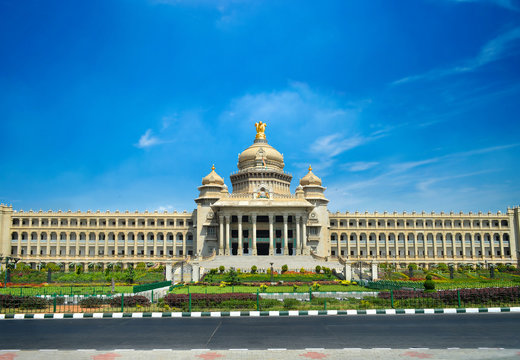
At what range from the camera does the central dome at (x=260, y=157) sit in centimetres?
8050

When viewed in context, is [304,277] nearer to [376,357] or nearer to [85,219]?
[376,357]

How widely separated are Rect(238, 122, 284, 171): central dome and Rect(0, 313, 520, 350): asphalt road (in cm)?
5856

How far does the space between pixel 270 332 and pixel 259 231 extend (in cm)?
5487

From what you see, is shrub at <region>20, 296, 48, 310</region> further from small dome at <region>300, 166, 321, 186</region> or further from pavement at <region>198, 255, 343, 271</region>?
small dome at <region>300, 166, 321, 186</region>

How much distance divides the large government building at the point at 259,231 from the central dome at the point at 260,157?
175 mm

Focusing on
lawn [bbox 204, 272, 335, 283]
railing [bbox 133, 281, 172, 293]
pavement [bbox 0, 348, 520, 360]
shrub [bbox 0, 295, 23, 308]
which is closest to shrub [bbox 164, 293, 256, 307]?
railing [bbox 133, 281, 172, 293]

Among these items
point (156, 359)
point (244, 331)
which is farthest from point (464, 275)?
point (156, 359)

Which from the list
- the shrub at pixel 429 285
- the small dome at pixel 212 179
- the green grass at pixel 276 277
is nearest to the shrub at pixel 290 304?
the shrub at pixel 429 285

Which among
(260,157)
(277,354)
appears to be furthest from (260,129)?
(277,354)

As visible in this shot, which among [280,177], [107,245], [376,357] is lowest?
[376,357]

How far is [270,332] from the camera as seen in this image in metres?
18.0

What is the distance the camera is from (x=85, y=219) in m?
82.1

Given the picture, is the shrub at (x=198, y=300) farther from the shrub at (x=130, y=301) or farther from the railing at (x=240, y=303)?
the shrub at (x=130, y=301)

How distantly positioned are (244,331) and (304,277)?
2972 cm
